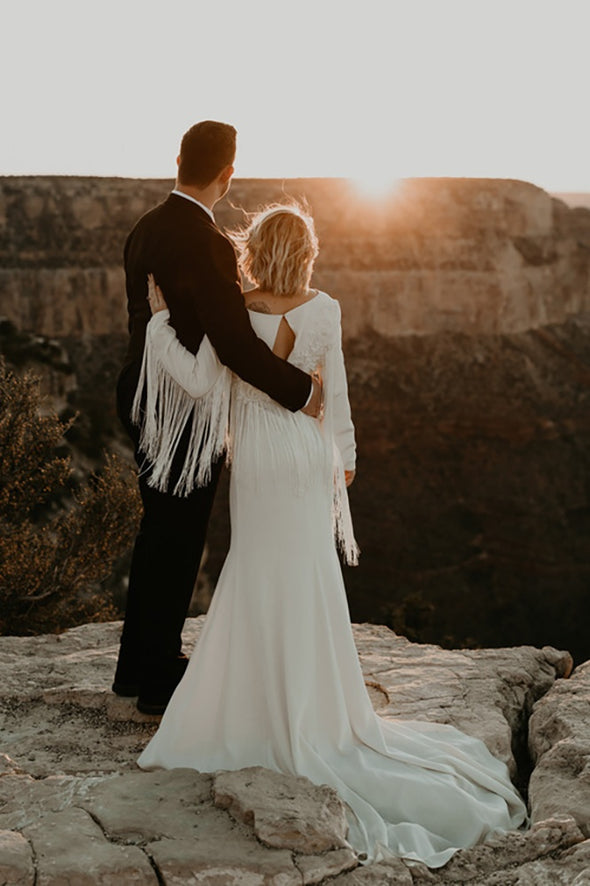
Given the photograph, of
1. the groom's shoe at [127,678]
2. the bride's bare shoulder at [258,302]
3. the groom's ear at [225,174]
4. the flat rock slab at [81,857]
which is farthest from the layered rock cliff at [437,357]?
the flat rock slab at [81,857]

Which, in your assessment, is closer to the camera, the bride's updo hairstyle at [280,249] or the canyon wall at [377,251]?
the bride's updo hairstyle at [280,249]

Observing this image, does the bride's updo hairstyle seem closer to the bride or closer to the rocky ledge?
the bride

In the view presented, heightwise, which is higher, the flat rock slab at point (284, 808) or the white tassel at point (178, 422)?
the white tassel at point (178, 422)

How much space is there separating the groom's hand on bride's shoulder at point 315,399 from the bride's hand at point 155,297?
0.56 metres

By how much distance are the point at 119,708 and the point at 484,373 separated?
75.0ft

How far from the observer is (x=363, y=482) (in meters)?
25.0

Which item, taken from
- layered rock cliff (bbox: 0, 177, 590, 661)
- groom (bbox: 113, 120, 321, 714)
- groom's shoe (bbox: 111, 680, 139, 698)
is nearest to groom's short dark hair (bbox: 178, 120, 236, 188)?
groom (bbox: 113, 120, 321, 714)

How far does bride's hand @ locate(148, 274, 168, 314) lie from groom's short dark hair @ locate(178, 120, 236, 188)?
362mm

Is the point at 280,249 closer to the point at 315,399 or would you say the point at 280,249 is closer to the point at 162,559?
the point at 315,399

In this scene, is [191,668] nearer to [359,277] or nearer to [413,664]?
[413,664]

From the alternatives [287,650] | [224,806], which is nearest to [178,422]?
[287,650]

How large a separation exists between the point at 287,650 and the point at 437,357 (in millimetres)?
23123

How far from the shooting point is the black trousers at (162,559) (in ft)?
12.2

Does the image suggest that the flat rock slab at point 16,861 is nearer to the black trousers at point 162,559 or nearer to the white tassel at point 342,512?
the black trousers at point 162,559
